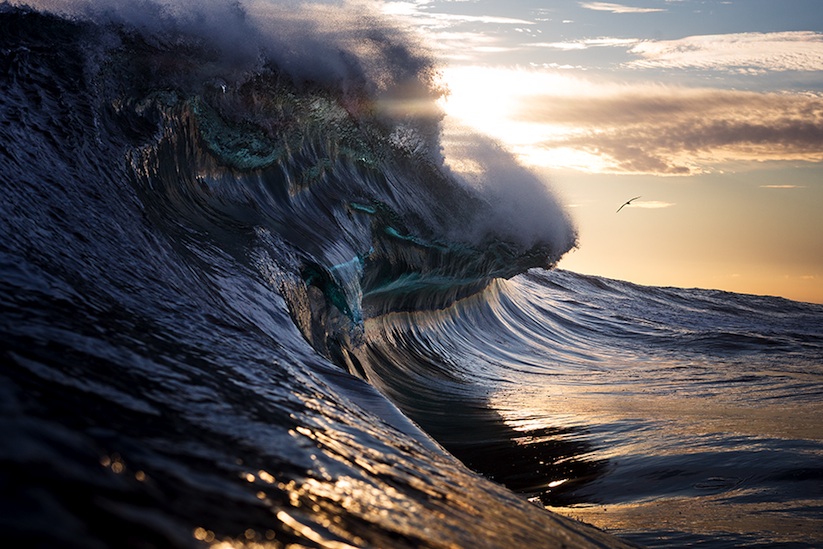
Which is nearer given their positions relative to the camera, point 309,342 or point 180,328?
point 180,328

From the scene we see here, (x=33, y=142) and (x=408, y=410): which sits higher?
(x=33, y=142)

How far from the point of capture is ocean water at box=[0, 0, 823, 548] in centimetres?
115

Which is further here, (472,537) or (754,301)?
(754,301)

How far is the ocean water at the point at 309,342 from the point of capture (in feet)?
3.79

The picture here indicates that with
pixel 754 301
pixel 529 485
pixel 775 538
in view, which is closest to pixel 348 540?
pixel 775 538

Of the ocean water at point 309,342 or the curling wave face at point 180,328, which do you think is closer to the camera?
the curling wave face at point 180,328

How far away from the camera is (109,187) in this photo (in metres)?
2.87

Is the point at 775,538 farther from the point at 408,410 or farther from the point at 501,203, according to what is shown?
the point at 501,203

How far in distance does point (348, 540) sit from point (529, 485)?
2.57 meters

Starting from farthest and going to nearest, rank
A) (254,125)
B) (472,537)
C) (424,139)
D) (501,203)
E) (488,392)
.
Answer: (501,203)
(424,139)
(488,392)
(254,125)
(472,537)

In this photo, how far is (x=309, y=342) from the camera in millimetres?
3352

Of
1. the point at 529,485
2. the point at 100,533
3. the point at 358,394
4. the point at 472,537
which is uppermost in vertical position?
the point at 100,533

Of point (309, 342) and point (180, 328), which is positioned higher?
point (180, 328)

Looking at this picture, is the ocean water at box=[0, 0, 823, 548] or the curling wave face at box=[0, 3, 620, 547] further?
the ocean water at box=[0, 0, 823, 548]
